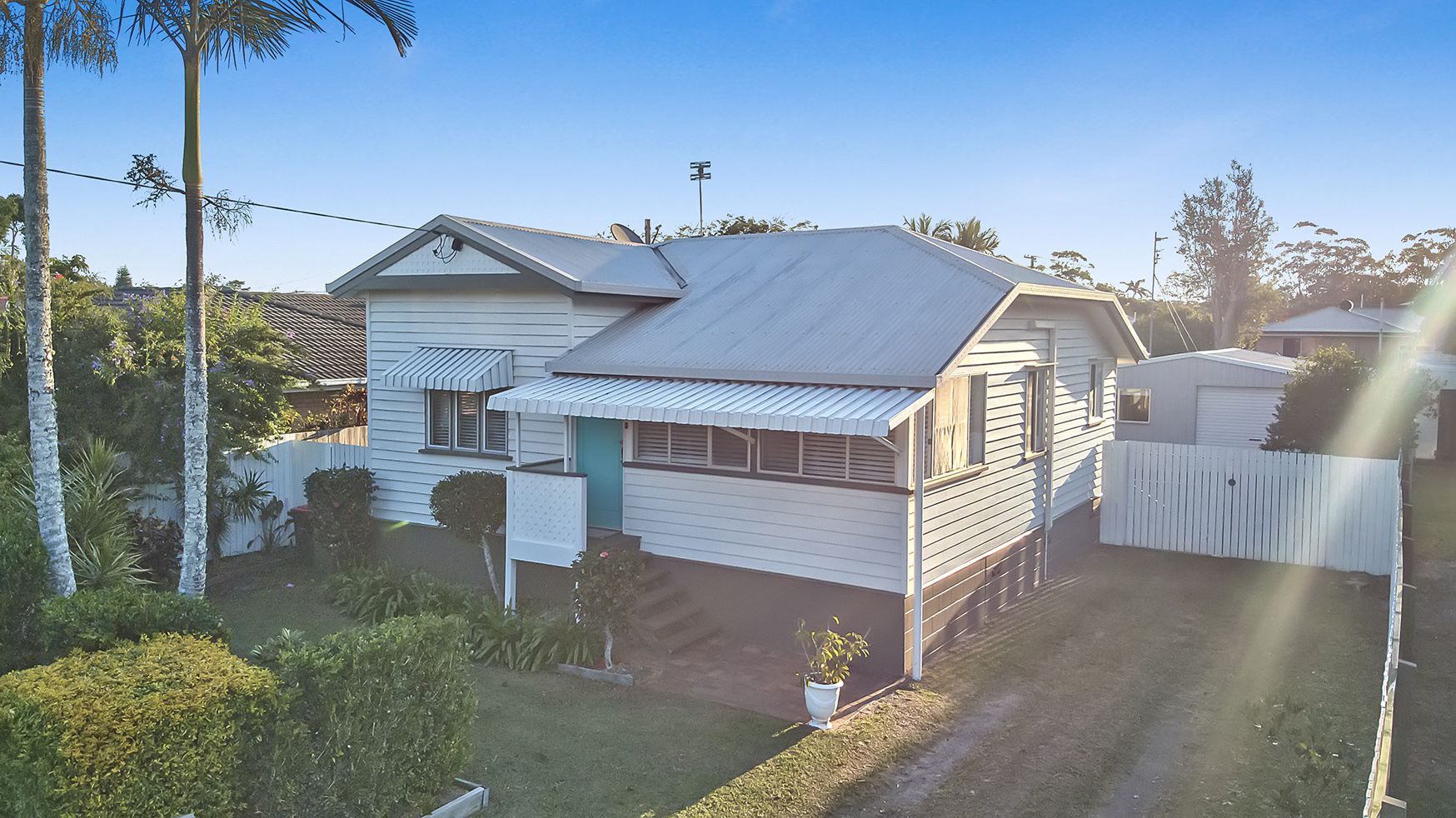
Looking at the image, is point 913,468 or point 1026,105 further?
point 1026,105

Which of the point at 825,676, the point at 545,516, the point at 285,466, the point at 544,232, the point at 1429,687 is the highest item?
the point at 544,232

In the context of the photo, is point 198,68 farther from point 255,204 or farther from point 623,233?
point 623,233

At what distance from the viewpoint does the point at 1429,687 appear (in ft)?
36.2

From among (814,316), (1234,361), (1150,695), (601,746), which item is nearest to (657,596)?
(601,746)

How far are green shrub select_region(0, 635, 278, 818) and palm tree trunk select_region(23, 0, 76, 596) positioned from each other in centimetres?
396

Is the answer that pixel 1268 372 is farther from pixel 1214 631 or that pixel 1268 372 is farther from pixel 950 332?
pixel 950 332

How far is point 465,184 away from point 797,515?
39.7ft

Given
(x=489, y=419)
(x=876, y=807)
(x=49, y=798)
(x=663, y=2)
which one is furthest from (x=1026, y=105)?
(x=49, y=798)

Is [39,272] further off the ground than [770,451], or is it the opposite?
[39,272]

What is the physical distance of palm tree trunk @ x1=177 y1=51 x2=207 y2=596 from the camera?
10.4 metres

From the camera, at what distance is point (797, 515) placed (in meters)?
11.9

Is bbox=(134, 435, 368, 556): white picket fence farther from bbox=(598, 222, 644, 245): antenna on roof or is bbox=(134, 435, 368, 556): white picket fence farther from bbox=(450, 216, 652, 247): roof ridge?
bbox=(598, 222, 644, 245): antenna on roof

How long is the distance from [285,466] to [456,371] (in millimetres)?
4859

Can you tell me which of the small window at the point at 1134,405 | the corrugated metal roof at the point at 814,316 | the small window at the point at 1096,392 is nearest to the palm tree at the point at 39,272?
the corrugated metal roof at the point at 814,316
